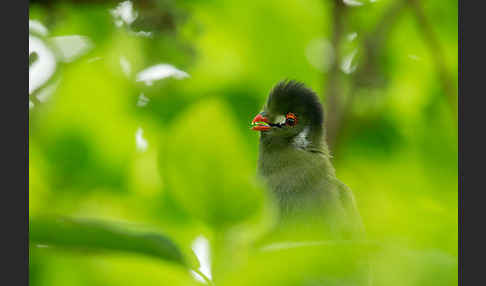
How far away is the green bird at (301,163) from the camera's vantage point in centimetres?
147

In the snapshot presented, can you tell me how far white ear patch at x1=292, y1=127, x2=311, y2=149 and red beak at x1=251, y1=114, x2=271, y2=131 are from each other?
0.22m

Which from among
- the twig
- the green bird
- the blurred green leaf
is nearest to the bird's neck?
the green bird

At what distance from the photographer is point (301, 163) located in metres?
1.75

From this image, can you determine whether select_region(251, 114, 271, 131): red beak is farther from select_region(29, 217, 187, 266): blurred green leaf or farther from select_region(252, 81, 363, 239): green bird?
select_region(29, 217, 187, 266): blurred green leaf

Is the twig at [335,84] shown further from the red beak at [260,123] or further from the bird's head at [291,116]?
the red beak at [260,123]

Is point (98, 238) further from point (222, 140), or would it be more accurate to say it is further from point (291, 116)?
point (291, 116)

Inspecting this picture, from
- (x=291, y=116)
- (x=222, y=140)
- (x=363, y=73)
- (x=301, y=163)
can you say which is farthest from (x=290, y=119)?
(x=222, y=140)

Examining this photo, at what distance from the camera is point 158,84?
70.6 inches

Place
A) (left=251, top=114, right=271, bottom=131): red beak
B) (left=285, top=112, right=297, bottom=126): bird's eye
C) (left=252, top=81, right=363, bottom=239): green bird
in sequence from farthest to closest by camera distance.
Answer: (left=285, top=112, right=297, bottom=126): bird's eye
(left=252, top=81, right=363, bottom=239): green bird
(left=251, top=114, right=271, bottom=131): red beak

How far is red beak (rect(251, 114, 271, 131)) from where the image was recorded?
1.37 m

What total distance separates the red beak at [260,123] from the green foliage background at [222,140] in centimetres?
4

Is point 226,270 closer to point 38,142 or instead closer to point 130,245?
point 130,245

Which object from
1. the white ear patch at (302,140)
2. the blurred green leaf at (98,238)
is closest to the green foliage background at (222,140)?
the blurred green leaf at (98,238)

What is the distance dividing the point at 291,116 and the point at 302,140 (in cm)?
10
